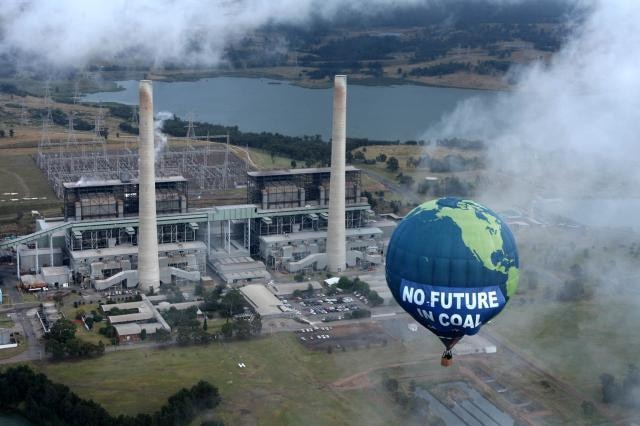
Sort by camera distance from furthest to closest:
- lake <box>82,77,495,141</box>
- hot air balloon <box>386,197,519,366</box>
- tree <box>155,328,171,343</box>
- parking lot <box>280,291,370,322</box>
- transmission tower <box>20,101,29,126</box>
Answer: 1. lake <box>82,77,495,141</box>
2. transmission tower <box>20,101,29,126</box>
3. parking lot <box>280,291,370,322</box>
4. tree <box>155,328,171,343</box>
5. hot air balloon <box>386,197,519,366</box>

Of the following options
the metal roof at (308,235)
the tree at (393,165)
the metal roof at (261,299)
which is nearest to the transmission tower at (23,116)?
the tree at (393,165)

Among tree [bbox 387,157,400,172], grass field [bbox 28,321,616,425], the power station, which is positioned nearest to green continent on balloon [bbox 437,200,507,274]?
grass field [bbox 28,321,616,425]

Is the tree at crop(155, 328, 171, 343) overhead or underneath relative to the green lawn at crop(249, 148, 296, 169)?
underneath

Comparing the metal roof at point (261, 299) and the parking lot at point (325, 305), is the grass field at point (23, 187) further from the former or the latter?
the parking lot at point (325, 305)

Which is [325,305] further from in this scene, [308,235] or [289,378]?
[289,378]

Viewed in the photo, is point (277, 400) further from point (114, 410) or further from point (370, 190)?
point (370, 190)

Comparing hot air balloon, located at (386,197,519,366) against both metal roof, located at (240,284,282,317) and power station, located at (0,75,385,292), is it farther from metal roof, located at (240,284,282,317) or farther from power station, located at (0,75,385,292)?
power station, located at (0,75,385,292)

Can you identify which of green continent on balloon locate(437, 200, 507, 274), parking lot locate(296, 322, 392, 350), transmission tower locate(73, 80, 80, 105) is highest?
transmission tower locate(73, 80, 80, 105)
